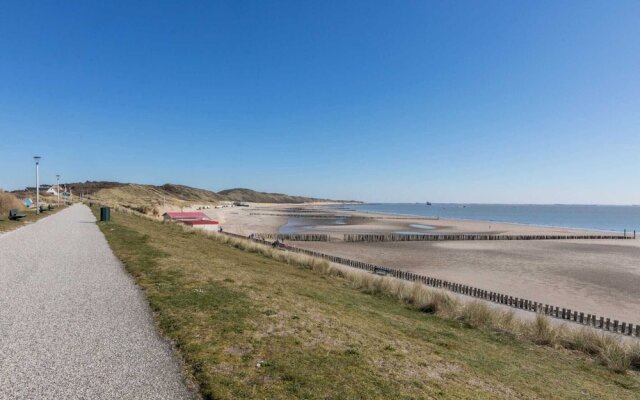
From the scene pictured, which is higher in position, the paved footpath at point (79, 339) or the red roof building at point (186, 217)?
the red roof building at point (186, 217)

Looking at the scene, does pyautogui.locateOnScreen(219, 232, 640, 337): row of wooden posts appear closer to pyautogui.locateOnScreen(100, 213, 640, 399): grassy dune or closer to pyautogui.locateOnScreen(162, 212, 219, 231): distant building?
pyautogui.locateOnScreen(100, 213, 640, 399): grassy dune

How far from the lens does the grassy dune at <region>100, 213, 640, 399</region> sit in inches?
212

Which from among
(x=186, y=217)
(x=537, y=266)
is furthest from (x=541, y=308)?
(x=186, y=217)

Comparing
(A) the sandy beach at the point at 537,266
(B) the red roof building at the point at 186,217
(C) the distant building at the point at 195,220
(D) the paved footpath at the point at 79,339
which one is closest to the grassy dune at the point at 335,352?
(D) the paved footpath at the point at 79,339

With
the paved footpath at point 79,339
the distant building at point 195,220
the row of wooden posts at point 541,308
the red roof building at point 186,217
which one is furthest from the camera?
the red roof building at point 186,217

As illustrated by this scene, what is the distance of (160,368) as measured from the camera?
534 centimetres

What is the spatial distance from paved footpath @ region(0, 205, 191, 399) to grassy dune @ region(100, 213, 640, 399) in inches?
19.1

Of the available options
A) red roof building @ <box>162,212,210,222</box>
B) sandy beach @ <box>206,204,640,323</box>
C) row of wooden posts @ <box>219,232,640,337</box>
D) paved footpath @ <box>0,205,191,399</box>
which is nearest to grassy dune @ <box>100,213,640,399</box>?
paved footpath @ <box>0,205,191,399</box>

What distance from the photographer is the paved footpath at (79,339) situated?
189 inches

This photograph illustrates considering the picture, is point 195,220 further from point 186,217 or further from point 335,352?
point 335,352

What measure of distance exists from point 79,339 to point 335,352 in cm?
462

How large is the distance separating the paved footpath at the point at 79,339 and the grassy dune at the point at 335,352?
486mm

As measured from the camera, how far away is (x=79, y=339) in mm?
6367

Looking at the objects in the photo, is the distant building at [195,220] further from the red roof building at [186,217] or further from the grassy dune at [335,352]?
the grassy dune at [335,352]
